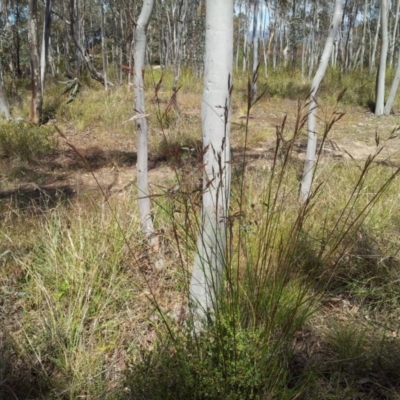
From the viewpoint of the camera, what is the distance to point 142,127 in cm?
266

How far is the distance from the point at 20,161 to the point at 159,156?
2.06m

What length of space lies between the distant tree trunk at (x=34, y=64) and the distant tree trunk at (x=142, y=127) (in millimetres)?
6020

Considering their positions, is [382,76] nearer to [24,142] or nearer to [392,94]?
[392,94]

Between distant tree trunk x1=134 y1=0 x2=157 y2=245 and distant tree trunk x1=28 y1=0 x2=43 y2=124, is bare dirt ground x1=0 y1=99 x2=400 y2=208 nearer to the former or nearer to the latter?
distant tree trunk x1=28 y1=0 x2=43 y2=124

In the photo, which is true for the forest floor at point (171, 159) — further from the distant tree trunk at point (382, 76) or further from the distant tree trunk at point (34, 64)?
the distant tree trunk at point (34, 64)

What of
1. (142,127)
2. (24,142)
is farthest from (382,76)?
(142,127)

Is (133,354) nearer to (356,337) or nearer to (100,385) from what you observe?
(100,385)

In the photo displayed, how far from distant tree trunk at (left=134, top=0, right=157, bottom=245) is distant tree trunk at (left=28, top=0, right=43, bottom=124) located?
6.02m

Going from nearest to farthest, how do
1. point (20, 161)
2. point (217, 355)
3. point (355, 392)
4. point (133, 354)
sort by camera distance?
1. point (217, 355)
2. point (355, 392)
3. point (133, 354)
4. point (20, 161)

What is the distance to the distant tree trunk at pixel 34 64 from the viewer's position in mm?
7531

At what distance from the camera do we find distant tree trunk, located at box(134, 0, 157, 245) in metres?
2.44

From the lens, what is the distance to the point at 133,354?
2025 millimetres

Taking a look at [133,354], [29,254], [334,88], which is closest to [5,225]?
[29,254]

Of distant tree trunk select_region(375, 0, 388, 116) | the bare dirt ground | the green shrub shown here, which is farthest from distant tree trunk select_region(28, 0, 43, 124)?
distant tree trunk select_region(375, 0, 388, 116)
